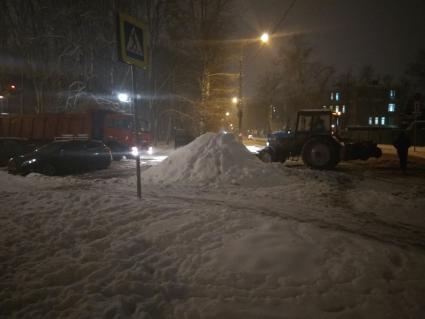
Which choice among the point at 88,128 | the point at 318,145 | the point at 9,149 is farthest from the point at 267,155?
the point at 9,149

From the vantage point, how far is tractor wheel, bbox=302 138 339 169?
13875 millimetres

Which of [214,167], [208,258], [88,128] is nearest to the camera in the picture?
[208,258]

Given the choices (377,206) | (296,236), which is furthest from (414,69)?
(296,236)

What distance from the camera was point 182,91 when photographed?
38.8 meters

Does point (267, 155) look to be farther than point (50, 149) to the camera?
Yes

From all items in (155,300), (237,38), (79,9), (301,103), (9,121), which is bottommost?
(155,300)

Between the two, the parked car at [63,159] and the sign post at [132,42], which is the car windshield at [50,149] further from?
the sign post at [132,42]

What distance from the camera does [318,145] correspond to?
14.1 metres

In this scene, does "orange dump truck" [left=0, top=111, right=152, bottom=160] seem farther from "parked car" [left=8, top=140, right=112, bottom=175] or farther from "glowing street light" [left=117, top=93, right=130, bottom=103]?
"glowing street light" [left=117, top=93, right=130, bottom=103]

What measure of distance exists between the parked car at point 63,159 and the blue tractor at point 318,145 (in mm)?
7984

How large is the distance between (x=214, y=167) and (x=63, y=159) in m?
7.07

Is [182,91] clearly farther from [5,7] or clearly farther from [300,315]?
[300,315]

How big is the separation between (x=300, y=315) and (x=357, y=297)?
0.74 metres

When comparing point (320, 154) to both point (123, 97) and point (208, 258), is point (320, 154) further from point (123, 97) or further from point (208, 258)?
point (123, 97)
